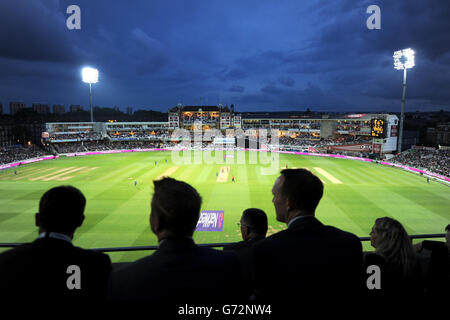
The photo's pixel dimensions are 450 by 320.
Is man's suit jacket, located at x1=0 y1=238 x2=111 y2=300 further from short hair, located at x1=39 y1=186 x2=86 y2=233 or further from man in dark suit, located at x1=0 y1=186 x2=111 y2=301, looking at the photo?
short hair, located at x1=39 y1=186 x2=86 y2=233

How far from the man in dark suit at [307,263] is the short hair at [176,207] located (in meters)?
0.59

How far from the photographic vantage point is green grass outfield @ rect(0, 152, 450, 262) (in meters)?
21.0

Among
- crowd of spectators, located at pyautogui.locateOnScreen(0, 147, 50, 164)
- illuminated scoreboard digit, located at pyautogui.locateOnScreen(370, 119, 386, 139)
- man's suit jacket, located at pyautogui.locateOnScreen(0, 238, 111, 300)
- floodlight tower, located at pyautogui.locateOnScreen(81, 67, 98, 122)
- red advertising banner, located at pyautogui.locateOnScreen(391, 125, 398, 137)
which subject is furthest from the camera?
floodlight tower, located at pyautogui.locateOnScreen(81, 67, 98, 122)

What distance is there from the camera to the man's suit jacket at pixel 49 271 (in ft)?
6.15

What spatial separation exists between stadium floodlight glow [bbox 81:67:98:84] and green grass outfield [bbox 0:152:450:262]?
34.1m

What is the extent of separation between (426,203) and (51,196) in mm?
35250

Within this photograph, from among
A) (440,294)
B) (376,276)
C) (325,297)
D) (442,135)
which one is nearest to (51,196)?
(325,297)

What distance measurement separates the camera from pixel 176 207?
6.66 feet

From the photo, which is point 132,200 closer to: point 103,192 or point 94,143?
point 103,192

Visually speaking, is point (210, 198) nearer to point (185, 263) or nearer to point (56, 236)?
point (56, 236)

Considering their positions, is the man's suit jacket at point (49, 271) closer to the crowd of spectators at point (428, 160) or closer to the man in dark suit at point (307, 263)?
the man in dark suit at point (307, 263)

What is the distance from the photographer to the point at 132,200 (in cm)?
2947

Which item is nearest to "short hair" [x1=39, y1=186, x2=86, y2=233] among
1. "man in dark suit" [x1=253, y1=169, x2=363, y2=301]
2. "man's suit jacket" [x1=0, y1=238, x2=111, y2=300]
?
"man's suit jacket" [x1=0, y1=238, x2=111, y2=300]
